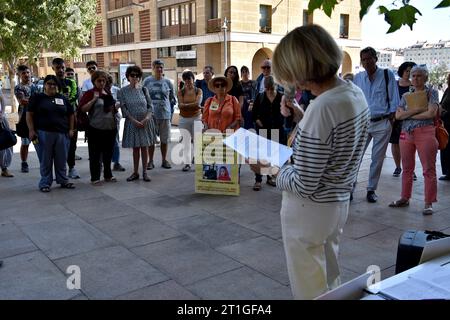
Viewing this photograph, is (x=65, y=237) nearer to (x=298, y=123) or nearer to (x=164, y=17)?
(x=298, y=123)

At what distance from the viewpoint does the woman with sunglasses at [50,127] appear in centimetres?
609

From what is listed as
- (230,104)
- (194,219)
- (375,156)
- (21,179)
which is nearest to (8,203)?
(21,179)

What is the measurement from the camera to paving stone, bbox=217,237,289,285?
362cm

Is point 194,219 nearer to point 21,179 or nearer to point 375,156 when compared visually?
point 375,156

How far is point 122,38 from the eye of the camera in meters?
37.6

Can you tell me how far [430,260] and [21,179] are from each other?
6.66 meters

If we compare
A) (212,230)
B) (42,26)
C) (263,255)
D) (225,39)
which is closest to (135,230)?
(212,230)

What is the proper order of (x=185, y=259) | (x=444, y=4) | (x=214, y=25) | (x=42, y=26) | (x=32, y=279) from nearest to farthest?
(x=444, y=4), (x=32, y=279), (x=185, y=259), (x=42, y=26), (x=214, y=25)

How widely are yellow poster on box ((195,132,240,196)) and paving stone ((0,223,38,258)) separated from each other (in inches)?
96.3

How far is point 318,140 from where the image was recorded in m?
1.91

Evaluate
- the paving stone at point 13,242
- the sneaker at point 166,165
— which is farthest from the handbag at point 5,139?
the sneaker at point 166,165

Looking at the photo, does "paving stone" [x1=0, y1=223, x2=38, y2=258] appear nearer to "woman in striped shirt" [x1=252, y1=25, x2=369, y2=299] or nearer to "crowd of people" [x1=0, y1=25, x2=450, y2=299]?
"crowd of people" [x1=0, y1=25, x2=450, y2=299]

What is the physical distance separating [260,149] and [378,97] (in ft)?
11.3

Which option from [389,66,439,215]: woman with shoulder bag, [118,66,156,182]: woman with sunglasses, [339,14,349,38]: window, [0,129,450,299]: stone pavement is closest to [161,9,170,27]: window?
[339,14,349,38]: window
